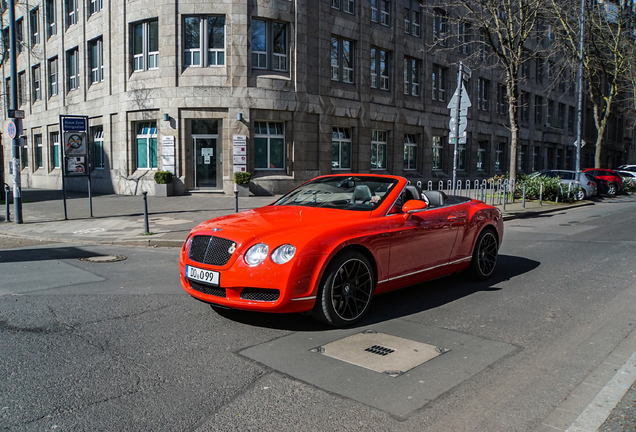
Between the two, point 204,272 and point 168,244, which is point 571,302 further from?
point 168,244

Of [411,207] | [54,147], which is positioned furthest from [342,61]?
[411,207]

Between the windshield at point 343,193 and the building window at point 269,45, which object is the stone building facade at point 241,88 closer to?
the building window at point 269,45

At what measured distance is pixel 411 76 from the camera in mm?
31438

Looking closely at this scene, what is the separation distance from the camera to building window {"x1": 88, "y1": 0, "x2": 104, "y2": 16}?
1024 inches

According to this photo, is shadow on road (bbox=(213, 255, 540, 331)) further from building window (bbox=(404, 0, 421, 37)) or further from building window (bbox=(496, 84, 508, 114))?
building window (bbox=(496, 84, 508, 114))

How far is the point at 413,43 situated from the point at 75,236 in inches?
949

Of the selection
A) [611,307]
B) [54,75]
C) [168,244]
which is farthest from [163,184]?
[611,307]

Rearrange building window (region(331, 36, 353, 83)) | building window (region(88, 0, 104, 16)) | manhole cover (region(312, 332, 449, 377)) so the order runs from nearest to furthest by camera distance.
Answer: manhole cover (region(312, 332, 449, 377)) → building window (region(88, 0, 104, 16)) → building window (region(331, 36, 353, 83))

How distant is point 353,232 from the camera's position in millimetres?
5312

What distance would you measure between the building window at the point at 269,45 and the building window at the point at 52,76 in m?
15.0

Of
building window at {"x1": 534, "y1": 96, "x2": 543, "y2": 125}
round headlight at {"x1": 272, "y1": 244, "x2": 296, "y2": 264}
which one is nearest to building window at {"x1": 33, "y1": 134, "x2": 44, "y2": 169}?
round headlight at {"x1": 272, "y1": 244, "x2": 296, "y2": 264}

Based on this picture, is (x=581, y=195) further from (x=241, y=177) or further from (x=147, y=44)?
(x=147, y=44)

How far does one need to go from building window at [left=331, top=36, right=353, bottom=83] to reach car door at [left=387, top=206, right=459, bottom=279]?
2048cm

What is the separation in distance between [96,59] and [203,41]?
7.81 metres
